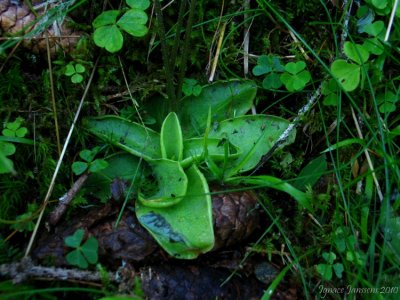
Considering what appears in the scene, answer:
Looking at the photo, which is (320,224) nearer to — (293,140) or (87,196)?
(293,140)

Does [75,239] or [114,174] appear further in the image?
[114,174]

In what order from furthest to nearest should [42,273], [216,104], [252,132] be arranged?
[216,104], [252,132], [42,273]

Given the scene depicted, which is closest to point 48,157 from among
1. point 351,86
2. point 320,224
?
point 320,224

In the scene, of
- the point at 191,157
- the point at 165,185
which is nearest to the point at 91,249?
the point at 165,185

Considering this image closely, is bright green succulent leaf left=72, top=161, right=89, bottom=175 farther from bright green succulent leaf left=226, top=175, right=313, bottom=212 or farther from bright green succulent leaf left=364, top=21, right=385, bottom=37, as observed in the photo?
bright green succulent leaf left=364, top=21, right=385, bottom=37

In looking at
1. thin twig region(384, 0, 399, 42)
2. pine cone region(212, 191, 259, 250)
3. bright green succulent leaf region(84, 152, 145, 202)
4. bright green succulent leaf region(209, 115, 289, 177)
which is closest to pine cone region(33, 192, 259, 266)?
pine cone region(212, 191, 259, 250)

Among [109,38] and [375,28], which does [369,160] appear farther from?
[109,38]
